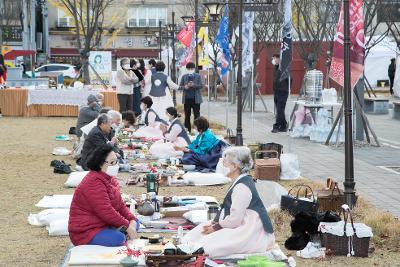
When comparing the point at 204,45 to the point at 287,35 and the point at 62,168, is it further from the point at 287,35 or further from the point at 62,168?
the point at 62,168

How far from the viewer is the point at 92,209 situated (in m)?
9.08

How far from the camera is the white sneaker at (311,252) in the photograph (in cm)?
930

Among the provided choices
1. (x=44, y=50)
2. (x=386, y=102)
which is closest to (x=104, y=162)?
(x=386, y=102)

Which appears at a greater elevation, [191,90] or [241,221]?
[191,90]

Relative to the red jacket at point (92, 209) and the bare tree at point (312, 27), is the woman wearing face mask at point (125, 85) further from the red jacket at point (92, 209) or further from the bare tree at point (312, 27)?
the red jacket at point (92, 209)

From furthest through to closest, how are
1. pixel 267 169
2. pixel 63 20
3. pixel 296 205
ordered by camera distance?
pixel 63 20 → pixel 267 169 → pixel 296 205

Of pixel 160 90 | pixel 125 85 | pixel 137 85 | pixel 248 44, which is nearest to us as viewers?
pixel 248 44

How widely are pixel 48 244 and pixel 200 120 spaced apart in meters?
6.18

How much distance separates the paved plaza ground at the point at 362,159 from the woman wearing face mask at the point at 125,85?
309 centimetres

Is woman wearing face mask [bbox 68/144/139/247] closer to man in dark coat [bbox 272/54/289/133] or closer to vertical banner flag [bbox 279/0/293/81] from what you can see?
vertical banner flag [bbox 279/0/293/81]

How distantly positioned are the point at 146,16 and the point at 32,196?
6638 centimetres

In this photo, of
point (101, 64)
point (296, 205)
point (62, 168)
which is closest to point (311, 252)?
point (296, 205)

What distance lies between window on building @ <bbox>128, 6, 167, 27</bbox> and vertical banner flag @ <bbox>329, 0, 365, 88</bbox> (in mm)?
64257

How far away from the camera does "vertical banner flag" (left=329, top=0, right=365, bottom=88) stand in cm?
1290
